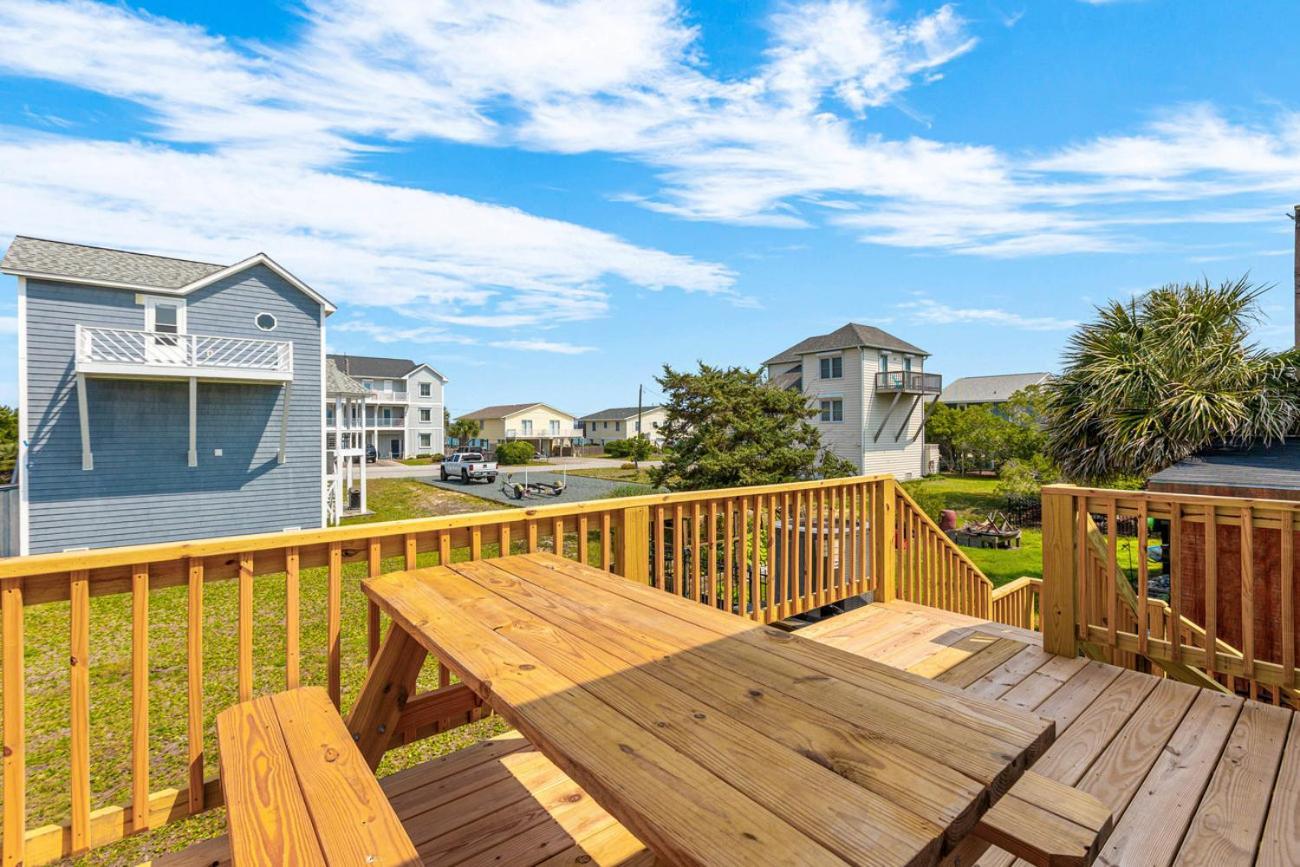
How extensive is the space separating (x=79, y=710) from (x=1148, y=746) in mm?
3497

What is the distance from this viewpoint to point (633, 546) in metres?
2.84

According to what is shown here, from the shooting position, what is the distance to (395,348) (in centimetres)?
4041

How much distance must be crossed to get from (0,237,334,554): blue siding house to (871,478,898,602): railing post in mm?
13290

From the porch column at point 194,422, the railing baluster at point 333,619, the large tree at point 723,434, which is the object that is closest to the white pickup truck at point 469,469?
the large tree at point 723,434

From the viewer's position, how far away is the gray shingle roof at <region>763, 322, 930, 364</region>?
966 inches

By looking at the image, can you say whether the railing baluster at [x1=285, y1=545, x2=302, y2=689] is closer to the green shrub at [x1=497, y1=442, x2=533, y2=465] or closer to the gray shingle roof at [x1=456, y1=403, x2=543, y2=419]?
the green shrub at [x1=497, y1=442, x2=533, y2=465]

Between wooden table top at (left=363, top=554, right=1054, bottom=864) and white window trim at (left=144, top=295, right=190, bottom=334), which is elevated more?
white window trim at (left=144, top=295, right=190, bottom=334)

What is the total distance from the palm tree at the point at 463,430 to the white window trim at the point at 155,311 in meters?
36.0

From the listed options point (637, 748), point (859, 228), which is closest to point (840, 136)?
point (859, 228)

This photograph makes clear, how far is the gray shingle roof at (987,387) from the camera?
3519 centimetres

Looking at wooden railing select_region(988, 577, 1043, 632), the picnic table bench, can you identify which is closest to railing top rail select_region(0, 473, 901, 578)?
the picnic table bench

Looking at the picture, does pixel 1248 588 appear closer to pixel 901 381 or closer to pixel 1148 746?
pixel 1148 746

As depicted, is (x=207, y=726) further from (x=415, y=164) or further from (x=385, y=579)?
(x=415, y=164)

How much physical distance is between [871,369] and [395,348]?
102ft
